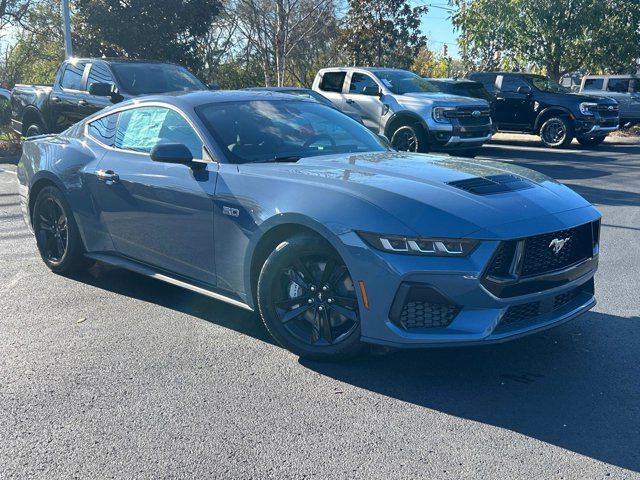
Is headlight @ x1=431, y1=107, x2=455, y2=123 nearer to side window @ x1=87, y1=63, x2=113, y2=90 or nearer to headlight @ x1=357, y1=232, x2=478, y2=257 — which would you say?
side window @ x1=87, y1=63, x2=113, y2=90

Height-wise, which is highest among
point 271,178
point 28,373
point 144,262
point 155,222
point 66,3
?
point 66,3

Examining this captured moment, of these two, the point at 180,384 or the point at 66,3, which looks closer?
the point at 180,384

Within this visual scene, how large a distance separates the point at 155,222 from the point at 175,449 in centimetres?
212

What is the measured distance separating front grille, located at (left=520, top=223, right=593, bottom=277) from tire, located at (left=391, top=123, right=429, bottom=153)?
9222 mm

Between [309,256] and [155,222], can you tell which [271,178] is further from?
[155,222]

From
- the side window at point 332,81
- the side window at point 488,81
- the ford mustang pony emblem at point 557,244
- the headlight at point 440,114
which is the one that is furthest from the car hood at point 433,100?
the ford mustang pony emblem at point 557,244

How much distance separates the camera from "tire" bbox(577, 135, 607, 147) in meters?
18.0

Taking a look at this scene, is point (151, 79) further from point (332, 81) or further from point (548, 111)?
point (548, 111)

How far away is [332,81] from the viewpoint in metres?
15.9

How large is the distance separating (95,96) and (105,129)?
6181 mm

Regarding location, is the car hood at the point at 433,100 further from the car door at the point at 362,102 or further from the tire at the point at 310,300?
the tire at the point at 310,300

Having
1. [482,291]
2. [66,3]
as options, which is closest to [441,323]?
[482,291]

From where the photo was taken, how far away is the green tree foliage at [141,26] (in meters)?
18.1

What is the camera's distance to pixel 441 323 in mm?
3764
